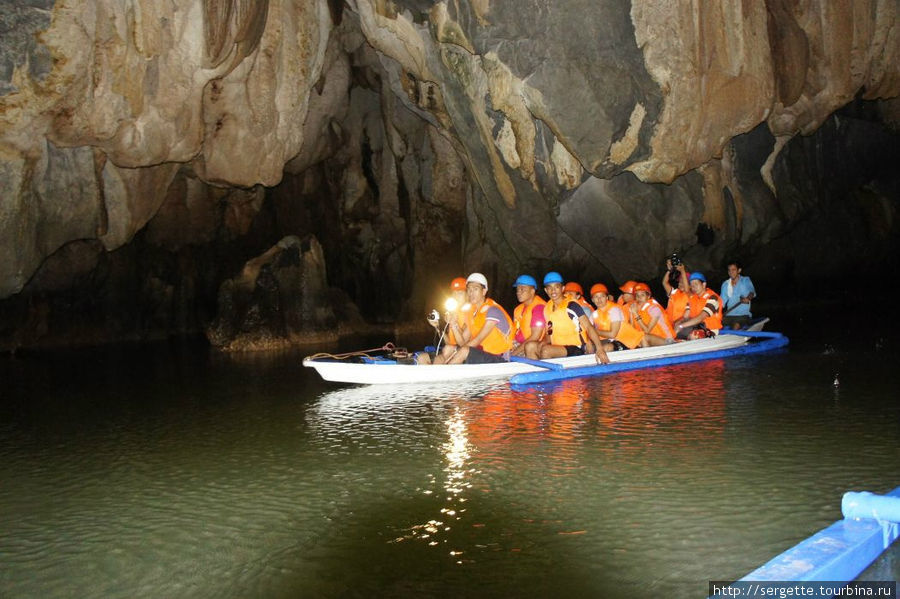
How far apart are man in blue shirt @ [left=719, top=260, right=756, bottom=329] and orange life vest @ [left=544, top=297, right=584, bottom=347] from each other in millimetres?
4708

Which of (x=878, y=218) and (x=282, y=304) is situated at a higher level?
(x=878, y=218)

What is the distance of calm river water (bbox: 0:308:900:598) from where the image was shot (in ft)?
13.1

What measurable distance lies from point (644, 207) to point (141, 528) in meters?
15.7

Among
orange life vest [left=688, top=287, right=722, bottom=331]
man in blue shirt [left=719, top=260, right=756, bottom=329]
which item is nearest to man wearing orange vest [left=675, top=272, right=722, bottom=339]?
orange life vest [left=688, top=287, right=722, bottom=331]

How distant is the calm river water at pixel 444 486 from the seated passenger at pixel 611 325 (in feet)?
5.94

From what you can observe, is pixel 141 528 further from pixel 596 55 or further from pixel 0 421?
pixel 596 55

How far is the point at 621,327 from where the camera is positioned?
1204cm

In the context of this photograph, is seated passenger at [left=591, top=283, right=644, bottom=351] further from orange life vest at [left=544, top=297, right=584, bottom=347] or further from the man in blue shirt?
the man in blue shirt

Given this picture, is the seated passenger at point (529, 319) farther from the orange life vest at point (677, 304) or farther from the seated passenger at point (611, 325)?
the orange life vest at point (677, 304)

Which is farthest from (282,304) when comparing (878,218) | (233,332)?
(878,218)

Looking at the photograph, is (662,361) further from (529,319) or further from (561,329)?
(529,319)

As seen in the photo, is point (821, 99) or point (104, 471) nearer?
point (104, 471)

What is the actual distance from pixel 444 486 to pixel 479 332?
5188 millimetres

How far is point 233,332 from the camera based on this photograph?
1902 cm
